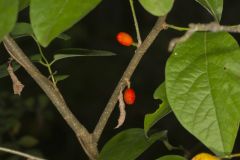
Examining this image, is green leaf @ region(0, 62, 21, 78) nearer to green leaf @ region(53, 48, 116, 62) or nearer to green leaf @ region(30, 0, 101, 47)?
green leaf @ region(53, 48, 116, 62)

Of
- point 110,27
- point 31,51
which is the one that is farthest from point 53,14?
point 110,27

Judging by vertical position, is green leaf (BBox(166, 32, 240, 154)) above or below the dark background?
above

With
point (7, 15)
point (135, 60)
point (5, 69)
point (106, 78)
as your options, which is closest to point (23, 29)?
point (5, 69)

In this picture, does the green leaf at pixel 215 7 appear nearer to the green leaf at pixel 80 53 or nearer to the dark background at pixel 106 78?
the green leaf at pixel 80 53

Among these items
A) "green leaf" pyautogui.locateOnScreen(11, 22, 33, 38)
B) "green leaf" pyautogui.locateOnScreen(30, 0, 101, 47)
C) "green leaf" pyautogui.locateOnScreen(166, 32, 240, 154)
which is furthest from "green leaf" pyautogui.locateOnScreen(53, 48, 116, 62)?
"green leaf" pyautogui.locateOnScreen(30, 0, 101, 47)

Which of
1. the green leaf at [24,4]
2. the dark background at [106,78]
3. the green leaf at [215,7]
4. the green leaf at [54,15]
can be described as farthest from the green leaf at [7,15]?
the dark background at [106,78]

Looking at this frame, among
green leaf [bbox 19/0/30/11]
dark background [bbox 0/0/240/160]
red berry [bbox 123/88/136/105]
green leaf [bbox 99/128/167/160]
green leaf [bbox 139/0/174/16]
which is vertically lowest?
dark background [bbox 0/0/240/160]

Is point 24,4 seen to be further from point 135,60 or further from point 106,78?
point 106,78
